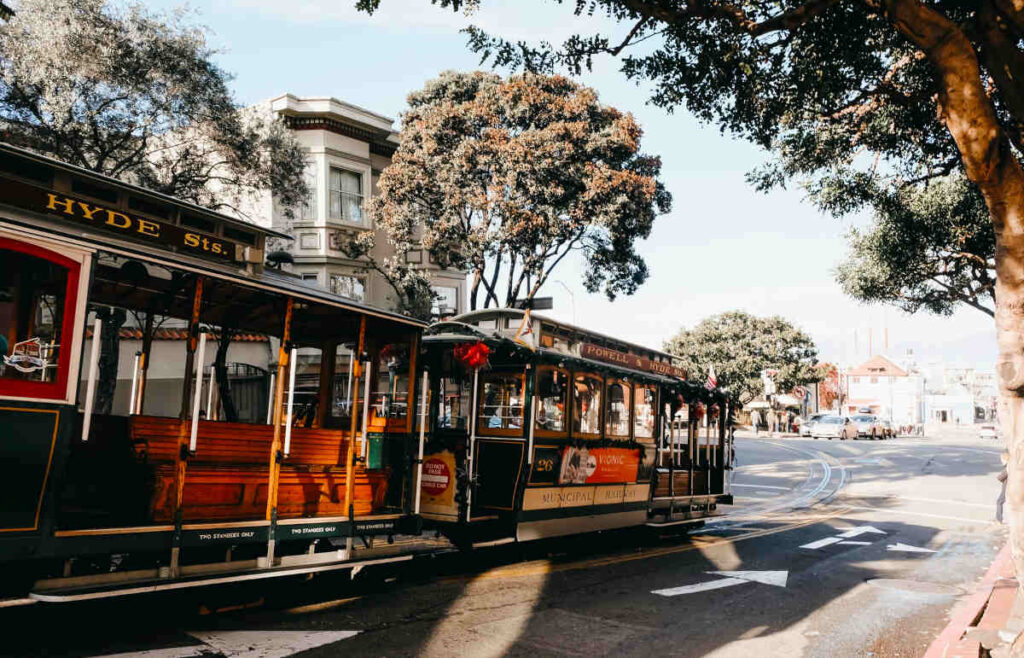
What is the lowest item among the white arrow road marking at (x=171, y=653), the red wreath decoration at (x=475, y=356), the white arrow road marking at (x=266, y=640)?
the white arrow road marking at (x=266, y=640)

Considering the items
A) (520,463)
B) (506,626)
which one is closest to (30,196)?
(506,626)

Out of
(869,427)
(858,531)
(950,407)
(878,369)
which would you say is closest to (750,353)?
(869,427)

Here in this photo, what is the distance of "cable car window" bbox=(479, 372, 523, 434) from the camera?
34.1 feet

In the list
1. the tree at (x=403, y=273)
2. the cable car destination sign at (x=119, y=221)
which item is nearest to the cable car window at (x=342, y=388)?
the cable car destination sign at (x=119, y=221)

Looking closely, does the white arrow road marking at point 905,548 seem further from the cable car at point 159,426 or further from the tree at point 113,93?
the tree at point 113,93

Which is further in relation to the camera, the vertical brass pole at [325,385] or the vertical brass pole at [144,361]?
the vertical brass pole at [325,385]

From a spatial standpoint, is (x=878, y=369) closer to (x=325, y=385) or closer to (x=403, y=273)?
(x=403, y=273)

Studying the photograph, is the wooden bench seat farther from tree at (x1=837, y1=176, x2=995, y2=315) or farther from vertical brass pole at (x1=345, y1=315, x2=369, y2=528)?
tree at (x1=837, y1=176, x2=995, y2=315)

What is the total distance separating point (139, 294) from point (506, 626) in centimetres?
523

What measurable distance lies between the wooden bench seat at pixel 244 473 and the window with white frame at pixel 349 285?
636 inches

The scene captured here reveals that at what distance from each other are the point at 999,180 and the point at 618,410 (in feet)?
23.9

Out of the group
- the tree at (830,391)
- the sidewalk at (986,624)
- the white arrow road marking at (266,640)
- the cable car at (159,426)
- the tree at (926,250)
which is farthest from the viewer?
the tree at (830,391)

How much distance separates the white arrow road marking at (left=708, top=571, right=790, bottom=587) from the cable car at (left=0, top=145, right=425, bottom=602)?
446cm

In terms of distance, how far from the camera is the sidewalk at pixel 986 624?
6254mm
